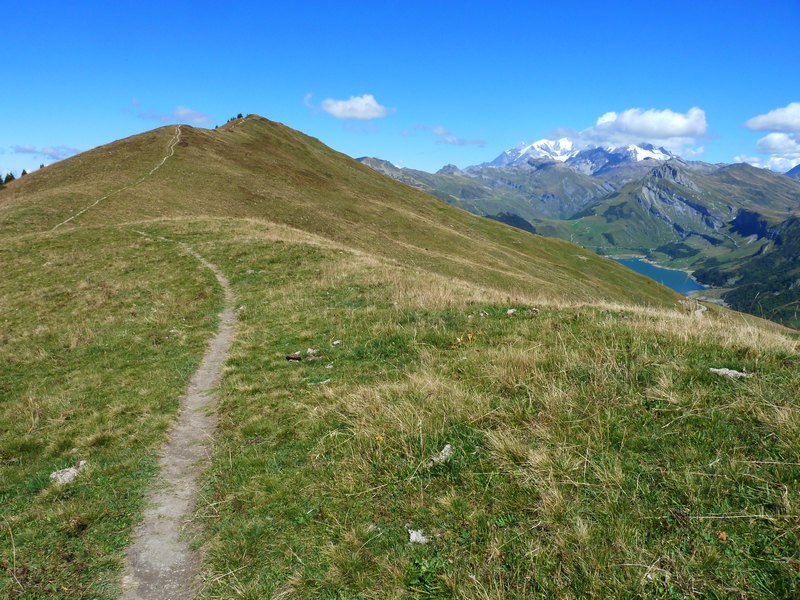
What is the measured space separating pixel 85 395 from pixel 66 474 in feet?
17.1

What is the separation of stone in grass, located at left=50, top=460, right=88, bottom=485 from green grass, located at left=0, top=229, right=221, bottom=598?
17 cm

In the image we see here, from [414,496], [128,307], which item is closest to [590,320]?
[414,496]

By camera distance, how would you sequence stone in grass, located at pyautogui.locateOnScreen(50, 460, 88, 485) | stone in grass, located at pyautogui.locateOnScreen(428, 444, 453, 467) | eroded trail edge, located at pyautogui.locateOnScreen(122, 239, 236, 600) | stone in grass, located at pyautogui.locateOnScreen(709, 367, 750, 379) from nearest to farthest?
eroded trail edge, located at pyautogui.locateOnScreen(122, 239, 236, 600)
stone in grass, located at pyautogui.locateOnScreen(428, 444, 453, 467)
stone in grass, located at pyautogui.locateOnScreen(709, 367, 750, 379)
stone in grass, located at pyautogui.locateOnScreen(50, 460, 88, 485)

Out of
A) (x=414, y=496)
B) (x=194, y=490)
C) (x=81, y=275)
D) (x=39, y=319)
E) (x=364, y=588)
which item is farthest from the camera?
(x=81, y=275)

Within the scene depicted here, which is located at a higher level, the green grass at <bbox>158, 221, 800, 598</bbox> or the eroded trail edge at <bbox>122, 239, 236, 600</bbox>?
the green grass at <bbox>158, 221, 800, 598</bbox>

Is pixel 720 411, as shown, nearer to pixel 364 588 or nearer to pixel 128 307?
pixel 364 588

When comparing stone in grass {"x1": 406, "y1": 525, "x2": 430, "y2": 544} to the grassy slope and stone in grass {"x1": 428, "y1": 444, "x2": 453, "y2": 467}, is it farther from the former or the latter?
the grassy slope

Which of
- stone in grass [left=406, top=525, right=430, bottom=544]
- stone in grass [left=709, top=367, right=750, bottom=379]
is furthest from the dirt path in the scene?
stone in grass [left=709, top=367, right=750, bottom=379]

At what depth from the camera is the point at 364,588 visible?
4.80 m

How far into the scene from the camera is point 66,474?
874 cm

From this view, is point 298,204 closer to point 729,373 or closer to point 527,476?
point 729,373

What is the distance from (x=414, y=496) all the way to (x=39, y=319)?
968 inches

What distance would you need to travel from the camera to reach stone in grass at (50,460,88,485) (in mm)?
8523

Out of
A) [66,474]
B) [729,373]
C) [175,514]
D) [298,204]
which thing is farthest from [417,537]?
[298,204]
